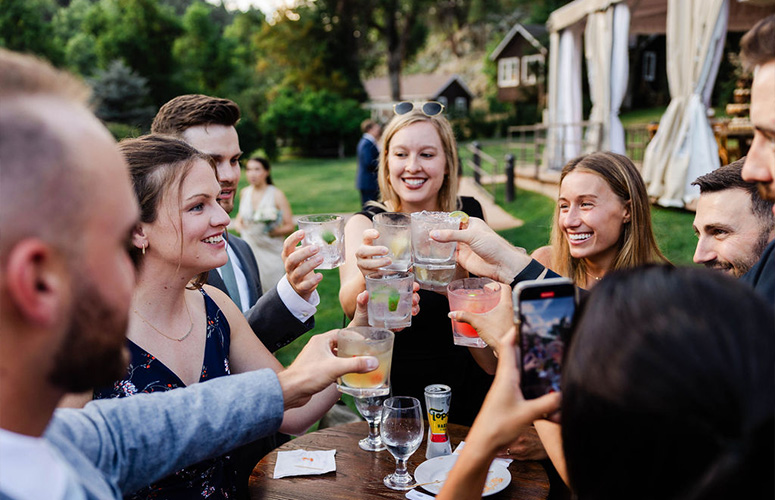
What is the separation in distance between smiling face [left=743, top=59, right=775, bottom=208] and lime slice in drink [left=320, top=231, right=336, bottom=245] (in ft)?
5.99

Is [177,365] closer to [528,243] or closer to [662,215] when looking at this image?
[528,243]

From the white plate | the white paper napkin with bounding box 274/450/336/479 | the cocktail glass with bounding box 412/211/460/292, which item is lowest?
the white paper napkin with bounding box 274/450/336/479

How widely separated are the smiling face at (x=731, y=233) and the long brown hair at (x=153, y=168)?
8.41 feet

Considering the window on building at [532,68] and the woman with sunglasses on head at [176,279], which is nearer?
the woman with sunglasses on head at [176,279]

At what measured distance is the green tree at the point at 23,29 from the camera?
32.3m

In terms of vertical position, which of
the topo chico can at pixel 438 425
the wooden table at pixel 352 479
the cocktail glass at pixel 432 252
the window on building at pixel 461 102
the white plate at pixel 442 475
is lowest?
the wooden table at pixel 352 479

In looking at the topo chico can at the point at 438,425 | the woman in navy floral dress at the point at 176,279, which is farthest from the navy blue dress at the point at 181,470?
the topo chico can at the point at 438,425

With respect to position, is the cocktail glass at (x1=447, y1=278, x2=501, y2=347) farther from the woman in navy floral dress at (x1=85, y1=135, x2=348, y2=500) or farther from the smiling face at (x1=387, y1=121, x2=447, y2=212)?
the smiling face at (x1=387, y1=121, x2=447, y2=212)

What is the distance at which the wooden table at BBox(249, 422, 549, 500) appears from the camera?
2.44 m

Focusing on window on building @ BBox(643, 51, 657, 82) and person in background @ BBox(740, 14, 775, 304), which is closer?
person in background @ BBox(740, 14, 775, 304)

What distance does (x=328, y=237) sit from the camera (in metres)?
2.90

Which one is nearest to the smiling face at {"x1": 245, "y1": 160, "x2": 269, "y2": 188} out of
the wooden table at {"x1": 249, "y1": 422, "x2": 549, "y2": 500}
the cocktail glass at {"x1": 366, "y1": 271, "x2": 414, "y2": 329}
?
the wooden table at {"x1": 249, "y1": 422, "x2": 549, "y2": 500}

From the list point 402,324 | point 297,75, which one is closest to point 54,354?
point 402,324

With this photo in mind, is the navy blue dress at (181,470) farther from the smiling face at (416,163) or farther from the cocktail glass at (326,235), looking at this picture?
→ the smiling face at (416,163)
